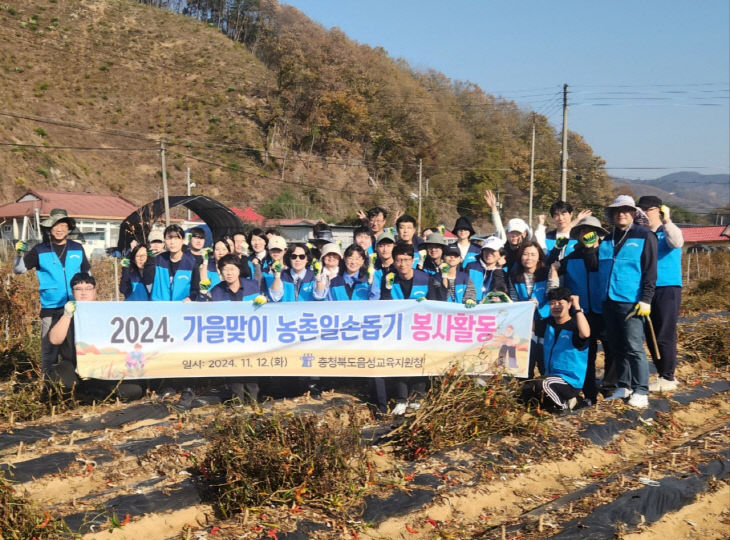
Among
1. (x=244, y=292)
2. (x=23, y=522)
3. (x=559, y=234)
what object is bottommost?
(x=23, y=522)

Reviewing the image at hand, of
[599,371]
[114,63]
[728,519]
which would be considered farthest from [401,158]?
[728,519]

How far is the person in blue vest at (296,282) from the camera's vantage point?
7035 mm

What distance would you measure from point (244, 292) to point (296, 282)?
2.06 feet

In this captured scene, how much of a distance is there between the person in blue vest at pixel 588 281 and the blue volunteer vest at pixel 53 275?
16.6 ft

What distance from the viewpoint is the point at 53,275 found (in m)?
6.82

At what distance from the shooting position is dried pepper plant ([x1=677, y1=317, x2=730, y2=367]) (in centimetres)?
836

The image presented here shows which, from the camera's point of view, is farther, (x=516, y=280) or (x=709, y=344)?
(x=709, y=344)

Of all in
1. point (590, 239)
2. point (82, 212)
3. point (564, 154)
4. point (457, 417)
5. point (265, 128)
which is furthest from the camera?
point (265, 128)

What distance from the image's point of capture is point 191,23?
85.6 m

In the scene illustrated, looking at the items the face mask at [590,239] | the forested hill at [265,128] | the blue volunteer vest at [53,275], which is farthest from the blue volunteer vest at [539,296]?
the forested hill at [265,128]

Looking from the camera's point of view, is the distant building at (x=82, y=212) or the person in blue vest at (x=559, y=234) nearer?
the person in blue vest at (x=559, y=234)

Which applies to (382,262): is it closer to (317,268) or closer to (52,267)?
(317,268)

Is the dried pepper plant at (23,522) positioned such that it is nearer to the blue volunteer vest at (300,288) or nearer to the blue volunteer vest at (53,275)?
the blue volunteer vest at (53,275)

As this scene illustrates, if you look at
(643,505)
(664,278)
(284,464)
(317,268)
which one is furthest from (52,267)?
(664,278)
